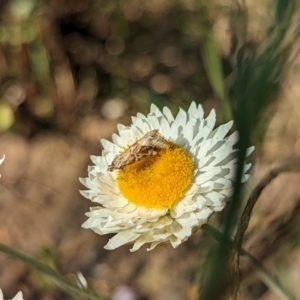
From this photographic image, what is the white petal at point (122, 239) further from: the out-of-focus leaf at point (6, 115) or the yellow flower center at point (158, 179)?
the out-of-focus leaf at point (6, 115)

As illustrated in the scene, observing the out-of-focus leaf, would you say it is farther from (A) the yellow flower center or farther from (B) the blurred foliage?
(A) the yellow flower center

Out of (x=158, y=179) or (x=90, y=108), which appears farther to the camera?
(x=90, y=108)

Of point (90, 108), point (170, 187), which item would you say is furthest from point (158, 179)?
point (90, 108)

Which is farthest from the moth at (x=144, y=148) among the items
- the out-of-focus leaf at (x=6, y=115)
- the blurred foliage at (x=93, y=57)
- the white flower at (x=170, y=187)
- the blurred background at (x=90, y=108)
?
the out-of-focus leaf at (x=6, y=115)

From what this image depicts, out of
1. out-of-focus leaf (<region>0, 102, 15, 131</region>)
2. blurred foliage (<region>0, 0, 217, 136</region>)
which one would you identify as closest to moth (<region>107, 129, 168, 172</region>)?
blurred foliage (<region>0, 0, 217, 136</region>)

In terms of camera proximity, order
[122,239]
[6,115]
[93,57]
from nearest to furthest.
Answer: [122,239] < [6,115] < [93,57]

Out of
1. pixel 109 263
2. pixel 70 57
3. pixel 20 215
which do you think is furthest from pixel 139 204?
pixel 70 57

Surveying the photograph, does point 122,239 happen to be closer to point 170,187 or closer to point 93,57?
point 170,187
